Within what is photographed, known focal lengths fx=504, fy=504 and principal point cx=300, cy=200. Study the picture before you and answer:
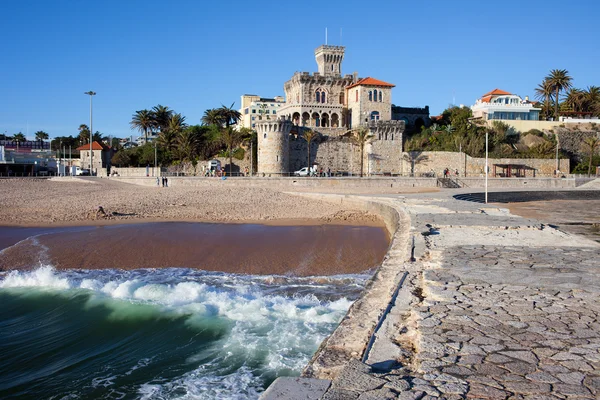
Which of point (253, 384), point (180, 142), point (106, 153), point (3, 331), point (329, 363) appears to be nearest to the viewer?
point (329, 363)

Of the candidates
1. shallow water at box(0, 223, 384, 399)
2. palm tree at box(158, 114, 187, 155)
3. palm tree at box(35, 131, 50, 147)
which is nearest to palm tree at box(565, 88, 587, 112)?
palm tree at box(158, 114, 187, 155)

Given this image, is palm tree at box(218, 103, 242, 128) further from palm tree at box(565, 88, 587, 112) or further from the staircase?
palm tree at box(565, 88, 587, 112)

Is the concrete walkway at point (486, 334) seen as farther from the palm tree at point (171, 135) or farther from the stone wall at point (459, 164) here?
the palm tree at point (171, 135)

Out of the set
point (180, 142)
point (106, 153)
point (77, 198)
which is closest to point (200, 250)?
point (77, 198)

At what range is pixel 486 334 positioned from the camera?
450cm

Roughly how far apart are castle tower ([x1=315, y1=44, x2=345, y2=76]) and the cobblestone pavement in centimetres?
5014

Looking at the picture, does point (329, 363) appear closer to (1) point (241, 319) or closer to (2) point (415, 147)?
(1) point (241, 319)

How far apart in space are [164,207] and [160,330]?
17.9 metres

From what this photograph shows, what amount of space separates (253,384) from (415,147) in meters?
47.8

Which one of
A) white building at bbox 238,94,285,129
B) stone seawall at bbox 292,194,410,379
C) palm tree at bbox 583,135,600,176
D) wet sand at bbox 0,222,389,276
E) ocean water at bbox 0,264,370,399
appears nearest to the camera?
stone seawall at bbox 292,194,410,379

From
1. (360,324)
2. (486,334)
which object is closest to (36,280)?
(360,324)

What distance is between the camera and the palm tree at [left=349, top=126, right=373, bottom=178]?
49.0 m

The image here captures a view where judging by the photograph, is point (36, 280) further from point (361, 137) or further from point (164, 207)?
point (361, 137)

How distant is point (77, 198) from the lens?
27328mm
